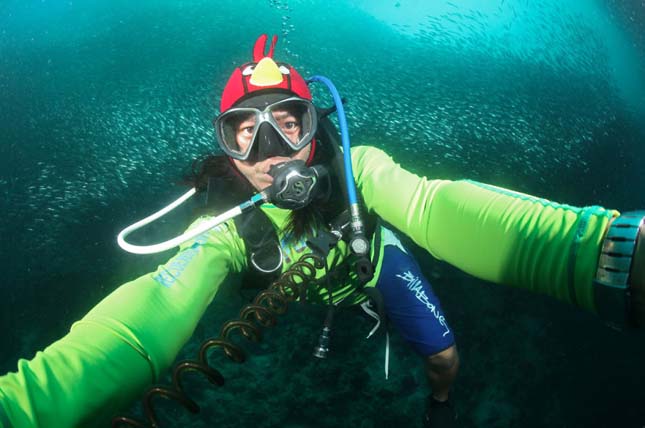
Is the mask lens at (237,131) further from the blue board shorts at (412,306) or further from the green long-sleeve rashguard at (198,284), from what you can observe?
the blue board shorts at (412,306)

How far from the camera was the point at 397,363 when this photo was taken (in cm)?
332

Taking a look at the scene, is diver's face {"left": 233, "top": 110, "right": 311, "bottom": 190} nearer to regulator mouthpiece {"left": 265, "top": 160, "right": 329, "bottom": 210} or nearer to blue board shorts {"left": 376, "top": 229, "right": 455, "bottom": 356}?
regulator mouthpiece {"left": 265, "top": 160, "right": 329, "bottom": 210}

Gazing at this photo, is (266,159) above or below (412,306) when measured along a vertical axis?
above

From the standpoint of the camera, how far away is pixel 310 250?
1.73 m

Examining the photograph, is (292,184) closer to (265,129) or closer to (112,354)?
(265,129)

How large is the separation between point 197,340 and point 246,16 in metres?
6.97

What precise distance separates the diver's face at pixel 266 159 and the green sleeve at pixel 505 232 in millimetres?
576

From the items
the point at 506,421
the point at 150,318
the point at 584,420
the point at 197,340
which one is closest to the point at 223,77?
the point at 197,340

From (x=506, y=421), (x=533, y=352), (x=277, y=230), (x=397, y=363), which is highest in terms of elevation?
(x=277, y=230)

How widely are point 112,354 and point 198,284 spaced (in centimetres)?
39

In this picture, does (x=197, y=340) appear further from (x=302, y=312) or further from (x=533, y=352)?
(x=533, y=352)

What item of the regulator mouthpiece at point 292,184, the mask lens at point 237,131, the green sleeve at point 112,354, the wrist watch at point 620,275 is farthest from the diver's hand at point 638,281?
the mask lens at point 237,131

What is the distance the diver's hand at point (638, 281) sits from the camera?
0.67 m

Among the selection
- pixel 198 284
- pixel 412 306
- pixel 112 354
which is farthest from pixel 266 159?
pixel 412 306
